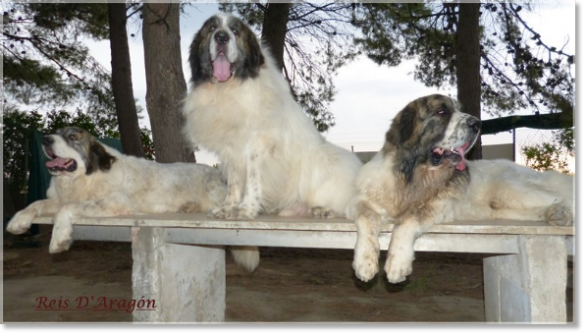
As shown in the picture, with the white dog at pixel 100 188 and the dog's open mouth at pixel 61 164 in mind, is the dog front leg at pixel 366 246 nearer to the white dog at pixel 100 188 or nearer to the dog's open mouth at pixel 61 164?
the white dog at pixel 100 188

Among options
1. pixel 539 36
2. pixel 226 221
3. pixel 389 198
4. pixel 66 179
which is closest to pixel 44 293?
pixel 66 179

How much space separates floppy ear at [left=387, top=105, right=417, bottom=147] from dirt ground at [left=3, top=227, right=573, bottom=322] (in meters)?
2.13

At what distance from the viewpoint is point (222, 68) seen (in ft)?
13.4

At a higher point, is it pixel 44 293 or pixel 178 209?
pixel 178 209

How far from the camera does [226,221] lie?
12.3ft

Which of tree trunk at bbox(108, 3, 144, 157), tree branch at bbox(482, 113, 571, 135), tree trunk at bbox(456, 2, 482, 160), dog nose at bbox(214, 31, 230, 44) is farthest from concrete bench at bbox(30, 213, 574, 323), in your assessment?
tree trunk at bbox(108, 3, 144, 157)

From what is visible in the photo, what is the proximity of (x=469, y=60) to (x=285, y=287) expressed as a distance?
14.1 ft

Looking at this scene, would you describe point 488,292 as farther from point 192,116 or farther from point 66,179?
point 66,179

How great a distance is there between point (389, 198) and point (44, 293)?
4608mm

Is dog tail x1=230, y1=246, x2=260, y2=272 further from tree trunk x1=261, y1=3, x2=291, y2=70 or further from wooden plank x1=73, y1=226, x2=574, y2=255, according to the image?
tree trunk x1=261, y1=3, x2=291, y2=70

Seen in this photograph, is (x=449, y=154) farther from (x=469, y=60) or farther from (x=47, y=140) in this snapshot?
(x=469, y=60)

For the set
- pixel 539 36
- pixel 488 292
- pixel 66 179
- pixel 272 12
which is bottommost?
pixel 488 292

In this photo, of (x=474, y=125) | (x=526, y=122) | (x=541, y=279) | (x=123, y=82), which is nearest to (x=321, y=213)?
(x=474, y=125)

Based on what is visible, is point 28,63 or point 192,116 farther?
point 28,63
